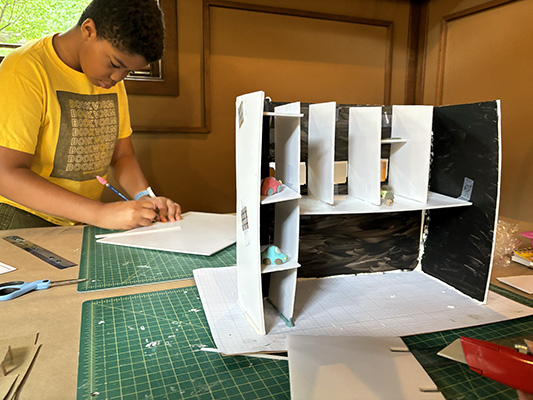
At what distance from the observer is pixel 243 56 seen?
2416mm

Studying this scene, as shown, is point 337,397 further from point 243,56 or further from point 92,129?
point 243,56

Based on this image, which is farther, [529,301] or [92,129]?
[92,129]

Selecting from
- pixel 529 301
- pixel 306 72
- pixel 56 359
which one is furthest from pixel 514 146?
pixel 56 359

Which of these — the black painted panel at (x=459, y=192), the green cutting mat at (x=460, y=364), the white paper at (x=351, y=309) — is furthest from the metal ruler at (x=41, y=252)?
the black painted panel at (x=459, y=192)

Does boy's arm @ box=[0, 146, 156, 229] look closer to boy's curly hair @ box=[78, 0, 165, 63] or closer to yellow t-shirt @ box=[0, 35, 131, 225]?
yellow t-shirt @ box=[0, 35, 131, 225]

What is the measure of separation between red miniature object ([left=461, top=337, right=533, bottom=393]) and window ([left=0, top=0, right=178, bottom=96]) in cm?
209

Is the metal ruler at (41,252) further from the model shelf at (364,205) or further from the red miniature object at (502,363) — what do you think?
the red miniature object at (502,363)

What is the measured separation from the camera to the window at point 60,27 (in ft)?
6.74

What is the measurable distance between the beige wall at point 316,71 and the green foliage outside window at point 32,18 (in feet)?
1.81

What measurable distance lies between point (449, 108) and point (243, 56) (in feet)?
5.50

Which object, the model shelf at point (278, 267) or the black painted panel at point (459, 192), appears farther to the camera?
the black painted panel at point (459, 192)

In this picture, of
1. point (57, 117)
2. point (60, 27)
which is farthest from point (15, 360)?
point (60, 27)

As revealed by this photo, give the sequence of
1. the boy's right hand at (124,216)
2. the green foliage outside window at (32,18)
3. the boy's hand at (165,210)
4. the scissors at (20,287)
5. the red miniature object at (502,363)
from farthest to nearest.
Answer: the green foliage outside window at (32,18) < the boy's hand at (165,210) < the boy's right hand at (124,216) < the scissors at (20,287) < the red miniature object at (502,363)

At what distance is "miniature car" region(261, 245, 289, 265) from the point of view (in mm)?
791
